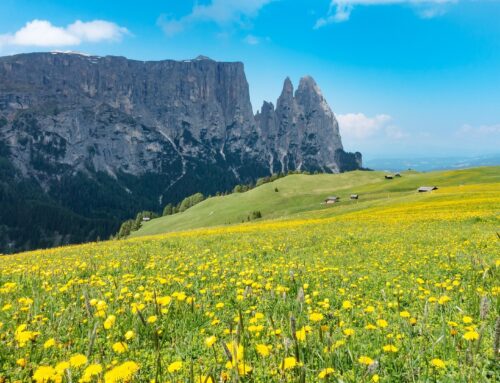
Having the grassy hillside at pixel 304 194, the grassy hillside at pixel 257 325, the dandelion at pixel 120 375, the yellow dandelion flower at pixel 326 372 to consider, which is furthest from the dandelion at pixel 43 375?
the grassy hillside at pixel 304 194

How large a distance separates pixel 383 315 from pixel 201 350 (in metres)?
3.53

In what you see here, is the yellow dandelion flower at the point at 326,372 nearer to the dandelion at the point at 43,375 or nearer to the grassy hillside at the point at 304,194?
the dandelion at the point at 43,375

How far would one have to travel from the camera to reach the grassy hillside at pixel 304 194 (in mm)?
105000

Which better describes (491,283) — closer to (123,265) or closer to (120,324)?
(120,324)

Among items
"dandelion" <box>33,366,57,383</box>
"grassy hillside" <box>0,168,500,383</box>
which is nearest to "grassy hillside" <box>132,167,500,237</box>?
"grassy hillside" <box>0,168,500,383</box>

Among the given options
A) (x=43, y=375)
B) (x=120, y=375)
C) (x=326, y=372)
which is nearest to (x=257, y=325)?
(x=326, y=372)

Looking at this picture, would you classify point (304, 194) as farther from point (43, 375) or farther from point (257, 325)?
point (43, 375)

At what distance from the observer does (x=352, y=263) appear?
12.5 meters

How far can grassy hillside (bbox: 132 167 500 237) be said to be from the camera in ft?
344

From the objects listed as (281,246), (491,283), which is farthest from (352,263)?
(281,246)

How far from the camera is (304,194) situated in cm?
12750

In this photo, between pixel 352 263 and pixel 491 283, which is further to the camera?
pixel 352 263

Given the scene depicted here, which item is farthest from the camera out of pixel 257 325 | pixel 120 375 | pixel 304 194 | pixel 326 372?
pixel 304 194

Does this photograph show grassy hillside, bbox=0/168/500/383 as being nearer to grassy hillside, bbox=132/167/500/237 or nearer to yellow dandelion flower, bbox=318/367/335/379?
yellow dandelion flower, bbox=318/367/335/379
